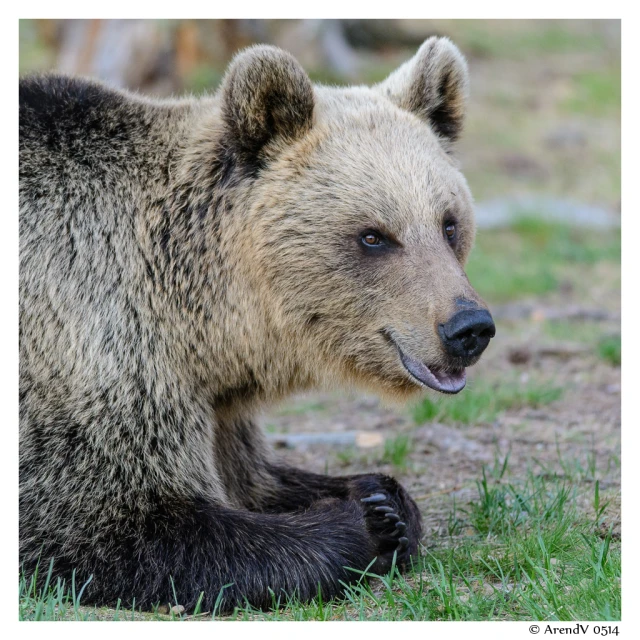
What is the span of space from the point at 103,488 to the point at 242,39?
11.5 metres

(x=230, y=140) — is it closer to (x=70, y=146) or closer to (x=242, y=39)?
(x=70, y=146)

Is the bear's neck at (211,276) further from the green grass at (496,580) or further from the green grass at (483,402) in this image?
the green grass at (483,402)

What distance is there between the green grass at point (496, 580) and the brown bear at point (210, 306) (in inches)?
6.8

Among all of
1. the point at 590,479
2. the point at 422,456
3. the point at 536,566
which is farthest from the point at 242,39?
the point at 536,566

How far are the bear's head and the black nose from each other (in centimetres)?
5

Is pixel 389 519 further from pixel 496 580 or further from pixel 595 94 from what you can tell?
pixel 595 94

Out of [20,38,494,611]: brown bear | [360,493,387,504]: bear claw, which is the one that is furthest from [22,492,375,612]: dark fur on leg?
[360,493,387,504]: bear claw

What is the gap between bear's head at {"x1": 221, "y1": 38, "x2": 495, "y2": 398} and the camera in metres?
4.82

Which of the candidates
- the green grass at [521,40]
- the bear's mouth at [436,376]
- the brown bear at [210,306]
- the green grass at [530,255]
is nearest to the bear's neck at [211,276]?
the brown bear at [210,306]

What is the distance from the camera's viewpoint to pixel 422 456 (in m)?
7.15

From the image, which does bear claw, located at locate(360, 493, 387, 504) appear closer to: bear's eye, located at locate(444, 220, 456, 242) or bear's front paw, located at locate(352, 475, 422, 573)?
bear's front paw, located at locate(352, 475, 422, 573)

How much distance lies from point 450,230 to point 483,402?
10.3 ft

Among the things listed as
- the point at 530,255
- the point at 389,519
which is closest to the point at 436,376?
the point at 389,519

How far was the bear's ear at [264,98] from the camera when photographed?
486 cm
